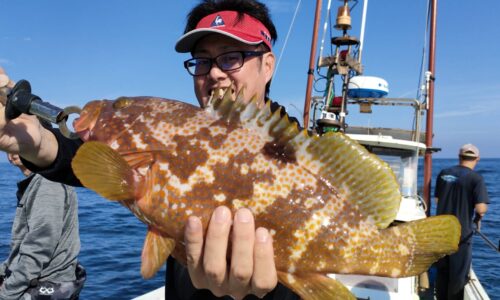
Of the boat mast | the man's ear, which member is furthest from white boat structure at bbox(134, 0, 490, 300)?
the man's ear

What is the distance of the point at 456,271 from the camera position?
8.21 meters

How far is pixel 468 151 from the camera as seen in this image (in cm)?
873

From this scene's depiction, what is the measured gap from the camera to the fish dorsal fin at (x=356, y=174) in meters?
2.03

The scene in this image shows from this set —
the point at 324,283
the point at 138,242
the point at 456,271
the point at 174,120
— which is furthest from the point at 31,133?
the point at 138,242

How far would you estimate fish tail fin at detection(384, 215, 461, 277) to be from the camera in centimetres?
196

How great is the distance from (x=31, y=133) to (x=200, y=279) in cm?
125

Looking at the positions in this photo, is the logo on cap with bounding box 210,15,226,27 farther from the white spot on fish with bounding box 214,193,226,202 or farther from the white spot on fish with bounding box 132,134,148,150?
the white spot on fish with bounding box 214,193,226,202

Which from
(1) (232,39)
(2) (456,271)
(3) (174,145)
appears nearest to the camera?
(3) (174,145)

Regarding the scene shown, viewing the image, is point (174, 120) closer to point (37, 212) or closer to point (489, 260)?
point (37, 212)

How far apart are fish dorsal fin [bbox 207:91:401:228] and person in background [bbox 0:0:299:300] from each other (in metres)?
0.37

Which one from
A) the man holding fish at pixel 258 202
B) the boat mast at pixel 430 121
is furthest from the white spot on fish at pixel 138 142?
the boat mast at pixel 430 121

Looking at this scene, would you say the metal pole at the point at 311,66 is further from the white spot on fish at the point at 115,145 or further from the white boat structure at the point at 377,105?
the white spot on fish at the point at 115,145

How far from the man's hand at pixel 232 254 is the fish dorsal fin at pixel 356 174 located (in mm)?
438

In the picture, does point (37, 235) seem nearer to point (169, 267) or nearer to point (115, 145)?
point (169, 267)
